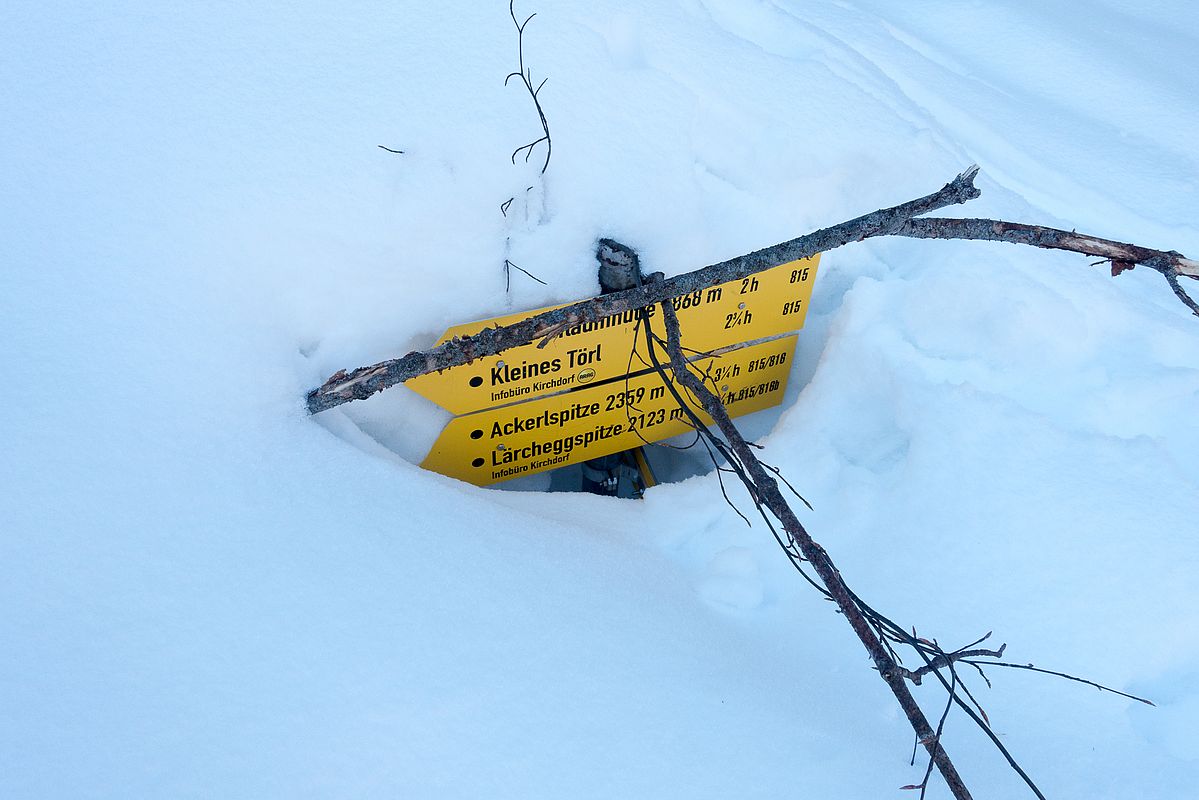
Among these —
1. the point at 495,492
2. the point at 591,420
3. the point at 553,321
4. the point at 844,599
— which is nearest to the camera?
the point at 844,599

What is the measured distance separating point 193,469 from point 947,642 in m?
1.06

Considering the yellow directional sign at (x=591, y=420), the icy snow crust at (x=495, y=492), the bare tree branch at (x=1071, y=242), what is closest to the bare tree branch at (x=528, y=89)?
the icy snow crust at (x=495, y=492)

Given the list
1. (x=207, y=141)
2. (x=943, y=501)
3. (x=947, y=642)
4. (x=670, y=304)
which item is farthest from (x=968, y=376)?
(x=207, y=141)

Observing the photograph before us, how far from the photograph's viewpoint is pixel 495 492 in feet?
4.51

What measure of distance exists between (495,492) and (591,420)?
0.23 metres

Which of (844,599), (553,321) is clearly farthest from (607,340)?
(844,599)

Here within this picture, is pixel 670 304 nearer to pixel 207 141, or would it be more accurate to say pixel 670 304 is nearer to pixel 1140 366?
pixel 207 141

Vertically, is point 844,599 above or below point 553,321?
below

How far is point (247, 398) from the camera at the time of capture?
1166 millimetres

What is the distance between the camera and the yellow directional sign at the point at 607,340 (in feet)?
4.41

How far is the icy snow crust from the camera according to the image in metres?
0.95

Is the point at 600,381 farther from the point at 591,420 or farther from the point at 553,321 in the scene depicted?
the point at 553,321

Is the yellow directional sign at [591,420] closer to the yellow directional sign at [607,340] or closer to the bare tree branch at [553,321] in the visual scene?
the yellow directional sign at [607,340]

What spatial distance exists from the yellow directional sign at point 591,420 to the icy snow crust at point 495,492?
0.07m
